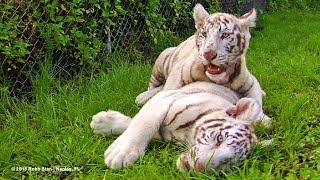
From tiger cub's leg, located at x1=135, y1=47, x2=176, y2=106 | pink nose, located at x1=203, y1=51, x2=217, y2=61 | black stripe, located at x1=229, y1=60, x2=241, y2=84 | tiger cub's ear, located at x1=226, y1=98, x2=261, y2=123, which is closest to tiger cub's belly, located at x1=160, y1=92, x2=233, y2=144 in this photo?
tiger cub's ear, located at x1=226, y1=98, x2=261, y2=123

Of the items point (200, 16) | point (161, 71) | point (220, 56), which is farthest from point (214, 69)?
point (161, 71)

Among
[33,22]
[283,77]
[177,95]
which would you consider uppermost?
[33,22]

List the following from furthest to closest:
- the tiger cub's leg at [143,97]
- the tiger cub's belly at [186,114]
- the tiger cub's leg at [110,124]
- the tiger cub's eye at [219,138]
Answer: the tiger cub's leg at [143,97]
the tiger cub's leg at [110,124]
the tiger cub's belly at [186,114]
the tiger cub's eye at [219,138]

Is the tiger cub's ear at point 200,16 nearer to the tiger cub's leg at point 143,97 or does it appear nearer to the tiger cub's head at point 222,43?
the tiger cub's head at point 222,43

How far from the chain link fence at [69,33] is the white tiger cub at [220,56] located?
1.15m

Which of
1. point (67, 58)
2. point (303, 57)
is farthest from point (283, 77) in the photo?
point (67, 58)

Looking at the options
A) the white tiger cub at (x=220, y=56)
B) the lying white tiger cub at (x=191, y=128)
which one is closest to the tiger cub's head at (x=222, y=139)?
the lying white tiger cub at (x=191, y=128)

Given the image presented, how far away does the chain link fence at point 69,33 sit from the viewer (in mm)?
4621

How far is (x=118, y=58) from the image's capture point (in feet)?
18.5

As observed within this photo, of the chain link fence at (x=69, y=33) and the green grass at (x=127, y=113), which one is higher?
the chain link fence at (x=69, y=33)

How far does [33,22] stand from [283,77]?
90.7 inches

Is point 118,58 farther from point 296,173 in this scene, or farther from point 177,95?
point 296,173

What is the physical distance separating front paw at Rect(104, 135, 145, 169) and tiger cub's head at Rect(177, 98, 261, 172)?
29cm

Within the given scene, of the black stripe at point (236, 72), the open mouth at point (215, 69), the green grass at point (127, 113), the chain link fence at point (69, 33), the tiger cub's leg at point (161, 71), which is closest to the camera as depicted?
the green grass at point (127, 113)
